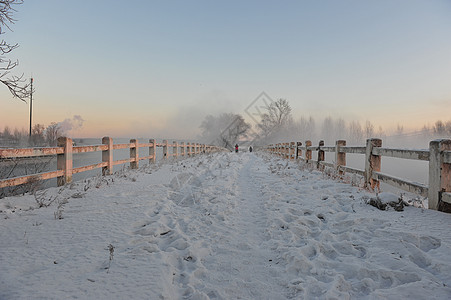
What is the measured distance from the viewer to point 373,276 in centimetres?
233

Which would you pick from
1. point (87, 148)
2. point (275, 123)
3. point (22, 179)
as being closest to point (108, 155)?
point (87, 148)

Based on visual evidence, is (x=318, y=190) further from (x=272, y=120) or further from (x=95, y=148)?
(x=272, y=120)

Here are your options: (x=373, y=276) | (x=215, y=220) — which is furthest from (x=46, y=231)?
(x=373, y=276)

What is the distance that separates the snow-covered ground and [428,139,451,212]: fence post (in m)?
0.22

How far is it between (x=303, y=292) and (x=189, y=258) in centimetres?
125

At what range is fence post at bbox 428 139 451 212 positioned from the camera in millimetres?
3539

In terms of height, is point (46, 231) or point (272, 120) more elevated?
point (272, 120)

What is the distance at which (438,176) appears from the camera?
360 centimetres

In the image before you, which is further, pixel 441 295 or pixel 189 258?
pixel 189 258

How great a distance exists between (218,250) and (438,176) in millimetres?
3428

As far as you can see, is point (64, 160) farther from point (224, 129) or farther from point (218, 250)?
point (224, 129)

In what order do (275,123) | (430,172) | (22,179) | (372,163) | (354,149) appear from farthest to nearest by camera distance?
(275,123) < (354,149) < (372,163) < (22,179) < (430,172)

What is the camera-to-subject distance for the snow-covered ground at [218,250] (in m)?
2.12

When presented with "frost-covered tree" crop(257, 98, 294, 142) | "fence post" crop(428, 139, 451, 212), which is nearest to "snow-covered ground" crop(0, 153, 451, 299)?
"fence post" crop(428, 139, 451, 212)
